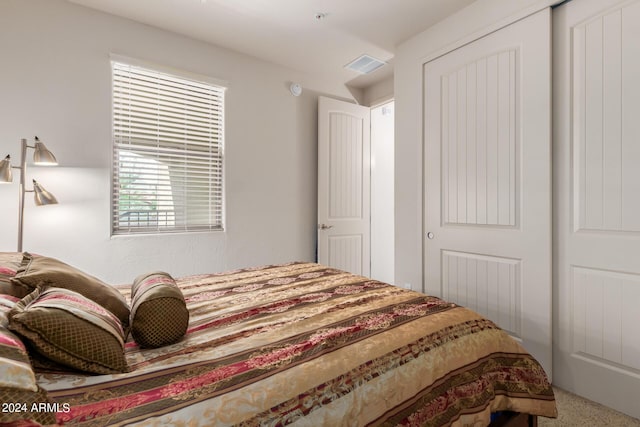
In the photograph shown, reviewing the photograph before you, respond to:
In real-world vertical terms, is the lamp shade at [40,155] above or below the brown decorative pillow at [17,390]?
above

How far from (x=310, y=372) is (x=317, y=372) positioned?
2cm

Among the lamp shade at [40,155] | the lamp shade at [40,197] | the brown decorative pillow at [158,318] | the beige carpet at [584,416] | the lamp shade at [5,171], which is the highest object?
the lamp shade at [40,155]

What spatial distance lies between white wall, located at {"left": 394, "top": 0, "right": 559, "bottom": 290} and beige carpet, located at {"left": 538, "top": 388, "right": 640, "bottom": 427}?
1.28 meters

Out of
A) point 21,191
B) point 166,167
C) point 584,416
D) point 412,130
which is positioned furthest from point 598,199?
point 21,191

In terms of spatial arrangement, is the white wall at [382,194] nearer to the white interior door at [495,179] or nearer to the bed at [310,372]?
the white interior door at [495,179]

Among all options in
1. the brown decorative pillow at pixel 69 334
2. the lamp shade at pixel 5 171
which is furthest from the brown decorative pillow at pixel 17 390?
the lamp shade at pixel 5 171

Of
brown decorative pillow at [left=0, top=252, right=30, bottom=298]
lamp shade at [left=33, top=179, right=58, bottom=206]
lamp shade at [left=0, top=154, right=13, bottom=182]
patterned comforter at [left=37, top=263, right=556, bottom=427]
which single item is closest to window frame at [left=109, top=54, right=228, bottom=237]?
lamp shade at [left=33, top=179, right=58, bottom=206]

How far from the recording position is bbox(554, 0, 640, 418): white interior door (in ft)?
5.68

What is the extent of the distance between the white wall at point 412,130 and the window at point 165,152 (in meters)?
1.83

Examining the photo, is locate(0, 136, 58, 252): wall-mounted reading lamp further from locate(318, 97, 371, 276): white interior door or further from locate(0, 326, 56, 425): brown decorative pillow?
locate(318, 97, 371, 276): white interior door

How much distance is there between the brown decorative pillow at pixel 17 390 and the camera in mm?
598

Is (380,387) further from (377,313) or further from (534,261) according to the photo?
(534,261)

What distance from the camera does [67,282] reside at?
3.87 feet

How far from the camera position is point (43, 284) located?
112 cm
